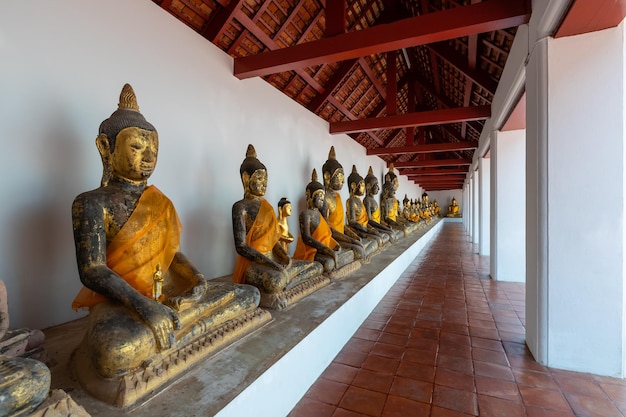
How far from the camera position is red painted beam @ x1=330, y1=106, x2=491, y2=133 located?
608 cm

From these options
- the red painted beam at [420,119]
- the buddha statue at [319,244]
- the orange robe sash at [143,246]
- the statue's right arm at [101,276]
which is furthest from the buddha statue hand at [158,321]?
the red painted beam at [420,119]

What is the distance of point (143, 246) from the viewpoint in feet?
6.61

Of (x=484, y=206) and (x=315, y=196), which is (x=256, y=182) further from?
(x=484, y=206)

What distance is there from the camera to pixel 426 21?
3.32 meters

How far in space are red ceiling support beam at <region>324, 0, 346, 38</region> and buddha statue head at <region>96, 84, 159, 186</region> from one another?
2.83m

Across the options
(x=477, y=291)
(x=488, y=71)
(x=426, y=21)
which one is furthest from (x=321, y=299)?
(x=488, y=71)

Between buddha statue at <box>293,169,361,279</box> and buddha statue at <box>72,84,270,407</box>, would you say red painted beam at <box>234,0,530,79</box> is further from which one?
buddha statue at <box>72,84,270,407</box>

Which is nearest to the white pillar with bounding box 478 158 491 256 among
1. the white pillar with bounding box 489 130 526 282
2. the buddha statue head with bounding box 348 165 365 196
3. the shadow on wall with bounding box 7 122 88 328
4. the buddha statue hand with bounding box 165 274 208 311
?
the white pillar with bounding box 489 130 526 282

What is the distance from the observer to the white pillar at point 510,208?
4922 millimetres

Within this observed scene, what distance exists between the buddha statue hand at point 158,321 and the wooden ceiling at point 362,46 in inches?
128

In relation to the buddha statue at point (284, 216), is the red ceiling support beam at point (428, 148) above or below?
above

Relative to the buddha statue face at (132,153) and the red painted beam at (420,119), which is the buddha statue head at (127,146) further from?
the red painted beam at (420,119)

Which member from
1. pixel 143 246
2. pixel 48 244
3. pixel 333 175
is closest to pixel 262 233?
pixel 143 246

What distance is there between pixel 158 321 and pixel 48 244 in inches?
60.9
